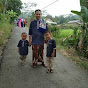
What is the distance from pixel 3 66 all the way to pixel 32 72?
1040mm

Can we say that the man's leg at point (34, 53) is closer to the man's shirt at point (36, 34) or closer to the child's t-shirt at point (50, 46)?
the man's shirt at point (36, 34)

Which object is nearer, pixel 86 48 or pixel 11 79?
pixel 11 79

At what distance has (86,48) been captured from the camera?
6410 millimetres

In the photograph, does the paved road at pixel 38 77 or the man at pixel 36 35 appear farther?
the man at pixel 36 35

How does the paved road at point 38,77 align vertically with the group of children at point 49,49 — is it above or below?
below

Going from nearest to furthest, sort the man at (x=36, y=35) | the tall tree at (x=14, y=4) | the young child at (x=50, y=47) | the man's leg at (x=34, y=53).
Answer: the young child at (x=50, y=47)
the man at (x=36, y=35)
the man's leg at (x=34, y=53)
the tall tree at (x=14, y=4)

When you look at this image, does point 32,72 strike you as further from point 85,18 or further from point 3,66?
point 85,18

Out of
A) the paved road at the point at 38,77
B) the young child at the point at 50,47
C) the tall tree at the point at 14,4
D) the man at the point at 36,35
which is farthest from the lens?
the tall tree at the point at 14,4

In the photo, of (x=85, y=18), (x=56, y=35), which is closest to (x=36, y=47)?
(x=85, y=18)

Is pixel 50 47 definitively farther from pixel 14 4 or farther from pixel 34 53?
pixel 14 4

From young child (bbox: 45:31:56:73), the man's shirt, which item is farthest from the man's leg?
young child (bbox: 45:31:56:73)

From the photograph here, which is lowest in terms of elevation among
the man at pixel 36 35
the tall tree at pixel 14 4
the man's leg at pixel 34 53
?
the man's leg at pixel 34 53

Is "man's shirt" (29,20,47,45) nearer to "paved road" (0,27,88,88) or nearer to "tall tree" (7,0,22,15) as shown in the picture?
"paved road" (0,27,88,88)

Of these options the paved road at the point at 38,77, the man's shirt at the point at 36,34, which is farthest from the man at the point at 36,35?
the paved road at the point at 38,77
